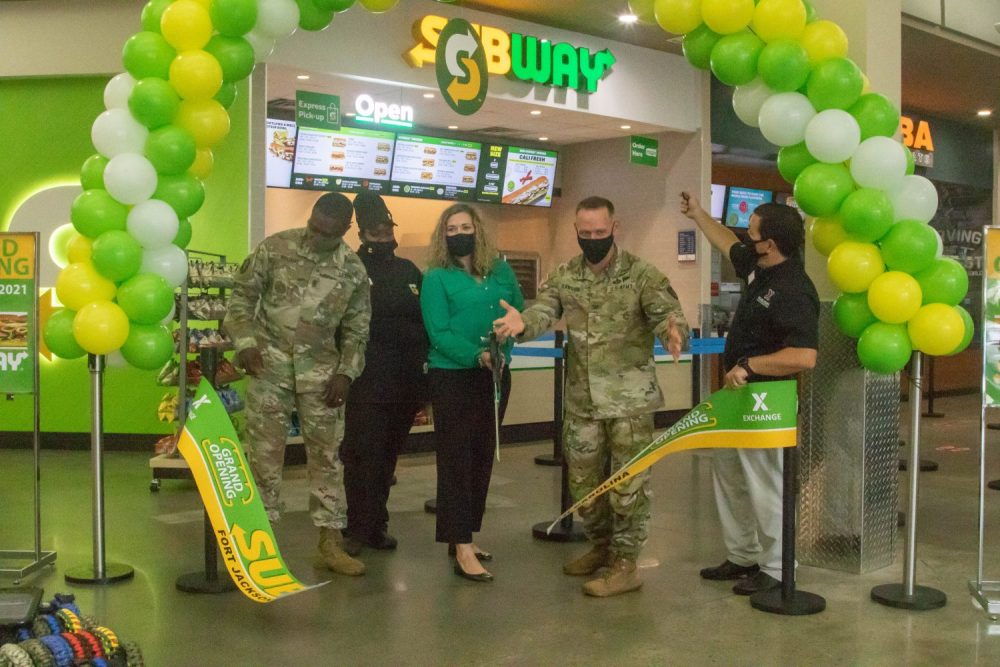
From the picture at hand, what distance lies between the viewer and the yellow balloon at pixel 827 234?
4484 millimetres

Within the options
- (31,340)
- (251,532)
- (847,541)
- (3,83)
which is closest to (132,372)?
(3,83)

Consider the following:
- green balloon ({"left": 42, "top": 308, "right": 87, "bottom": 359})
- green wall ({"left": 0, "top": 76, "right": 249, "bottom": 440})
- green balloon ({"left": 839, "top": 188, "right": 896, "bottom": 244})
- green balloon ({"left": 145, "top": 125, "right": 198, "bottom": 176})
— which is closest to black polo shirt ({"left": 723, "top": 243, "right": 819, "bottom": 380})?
green balloon ({"left": 839, "top": 188, "right": 896, "bottom": 244})

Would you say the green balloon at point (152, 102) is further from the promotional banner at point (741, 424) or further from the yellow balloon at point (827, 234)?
the yellow balloon at point (827, 234)

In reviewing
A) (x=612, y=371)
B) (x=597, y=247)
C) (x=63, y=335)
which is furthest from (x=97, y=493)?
(x=597, y=247)

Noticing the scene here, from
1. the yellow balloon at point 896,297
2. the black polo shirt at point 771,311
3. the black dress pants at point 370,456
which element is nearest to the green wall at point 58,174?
the black dress pants at point 370,456

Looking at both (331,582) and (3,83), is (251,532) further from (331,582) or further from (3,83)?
(3,83)

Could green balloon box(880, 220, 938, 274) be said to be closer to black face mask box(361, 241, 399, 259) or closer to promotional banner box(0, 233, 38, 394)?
black face mask box(361, 241, 399, 259)

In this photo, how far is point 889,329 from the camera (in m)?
4.27

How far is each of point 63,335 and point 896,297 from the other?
137 inches

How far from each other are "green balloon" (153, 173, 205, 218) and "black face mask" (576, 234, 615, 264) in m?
1.71

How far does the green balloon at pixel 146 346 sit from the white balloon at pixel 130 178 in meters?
0.55

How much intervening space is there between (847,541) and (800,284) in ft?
4.42

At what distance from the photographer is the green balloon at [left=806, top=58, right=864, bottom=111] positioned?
427cm

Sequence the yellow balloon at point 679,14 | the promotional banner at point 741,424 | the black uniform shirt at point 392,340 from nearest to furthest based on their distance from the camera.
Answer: the promotional banner at point 741,424
the yellow balloon at point 679,14
the black uniform shirt at point 392,340
